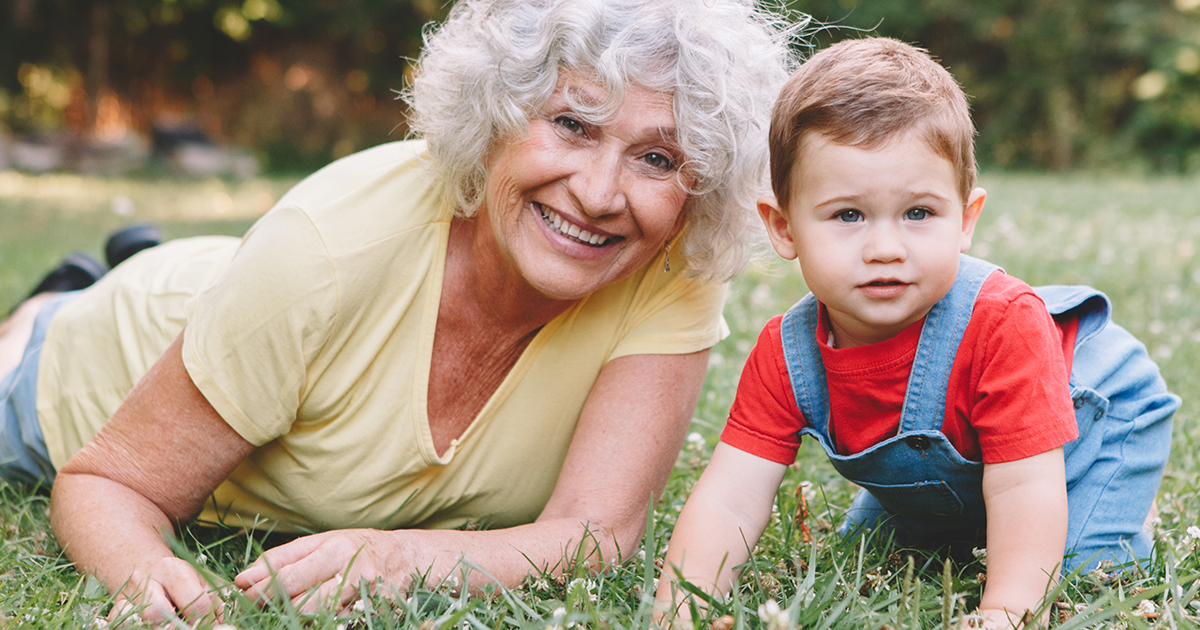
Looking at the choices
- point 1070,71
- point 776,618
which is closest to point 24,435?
point 776,618

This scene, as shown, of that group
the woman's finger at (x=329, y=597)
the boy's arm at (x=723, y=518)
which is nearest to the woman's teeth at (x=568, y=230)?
the boy's arm at (x=723, y=518)

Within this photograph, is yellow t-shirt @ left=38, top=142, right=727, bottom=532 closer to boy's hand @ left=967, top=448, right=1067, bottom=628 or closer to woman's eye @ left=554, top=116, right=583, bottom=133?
woman's eye @ left=554, top=116, right=583, bottom=133

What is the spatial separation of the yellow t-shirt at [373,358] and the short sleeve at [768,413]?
0.38 meters

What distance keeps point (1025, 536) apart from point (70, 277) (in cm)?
365

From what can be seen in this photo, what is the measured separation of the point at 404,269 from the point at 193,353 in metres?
0.49

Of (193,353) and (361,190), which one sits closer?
(193,353)

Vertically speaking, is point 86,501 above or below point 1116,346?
below

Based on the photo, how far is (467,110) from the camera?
2.33 m

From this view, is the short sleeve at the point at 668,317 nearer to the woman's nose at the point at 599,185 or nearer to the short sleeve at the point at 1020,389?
the woman's nose at the point at 599,185

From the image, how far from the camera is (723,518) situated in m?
2.02

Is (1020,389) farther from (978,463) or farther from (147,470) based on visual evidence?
(147,470)

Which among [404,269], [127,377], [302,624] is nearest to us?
[302,624]

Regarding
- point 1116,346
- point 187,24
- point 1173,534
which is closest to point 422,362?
point 1116,346

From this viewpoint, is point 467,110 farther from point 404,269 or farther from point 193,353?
point 193,353
